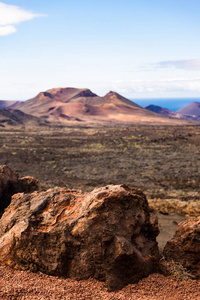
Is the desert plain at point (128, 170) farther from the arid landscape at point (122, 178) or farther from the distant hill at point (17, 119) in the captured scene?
the distant hill at point (17, 119)

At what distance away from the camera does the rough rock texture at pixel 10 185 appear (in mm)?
8193

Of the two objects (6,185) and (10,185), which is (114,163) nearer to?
(10,185)

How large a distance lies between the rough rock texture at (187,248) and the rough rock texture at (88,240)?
59 centimetres

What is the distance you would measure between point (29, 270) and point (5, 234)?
35.8 inches

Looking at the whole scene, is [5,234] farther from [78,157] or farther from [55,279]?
[78,157]

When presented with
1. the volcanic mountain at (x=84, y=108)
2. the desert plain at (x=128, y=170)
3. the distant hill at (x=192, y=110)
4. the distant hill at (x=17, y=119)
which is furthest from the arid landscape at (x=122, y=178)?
the distant hill at (x=192, y=110)

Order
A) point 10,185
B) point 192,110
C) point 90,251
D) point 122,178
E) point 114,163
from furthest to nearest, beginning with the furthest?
1. point 192,110
2. point 114,163
3. point 122,178
4. point 10,185
5. point 90,251

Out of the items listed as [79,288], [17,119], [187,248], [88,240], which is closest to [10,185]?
[88,240]

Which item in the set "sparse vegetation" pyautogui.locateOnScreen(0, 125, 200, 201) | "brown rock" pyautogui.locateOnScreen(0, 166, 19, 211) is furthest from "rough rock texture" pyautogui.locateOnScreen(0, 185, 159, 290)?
"sparse vegetation" pyautogui.locateOnScreen(0, 125, 200, 201)

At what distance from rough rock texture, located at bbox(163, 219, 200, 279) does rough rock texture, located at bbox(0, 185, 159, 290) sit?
1.94ft

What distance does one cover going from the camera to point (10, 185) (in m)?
8.45

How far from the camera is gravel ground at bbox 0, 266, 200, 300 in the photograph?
4496 millimetres

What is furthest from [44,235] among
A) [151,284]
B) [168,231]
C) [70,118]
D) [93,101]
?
[93,101]

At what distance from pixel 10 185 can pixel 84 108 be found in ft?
289
